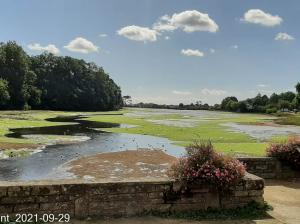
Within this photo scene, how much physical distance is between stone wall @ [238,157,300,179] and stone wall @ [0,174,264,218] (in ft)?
12.2

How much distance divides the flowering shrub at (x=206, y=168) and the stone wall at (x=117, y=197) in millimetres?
223

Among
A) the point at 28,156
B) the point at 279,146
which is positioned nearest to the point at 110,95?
the point at 28,156

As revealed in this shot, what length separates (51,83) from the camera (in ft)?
389

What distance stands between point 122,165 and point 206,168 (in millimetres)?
13009

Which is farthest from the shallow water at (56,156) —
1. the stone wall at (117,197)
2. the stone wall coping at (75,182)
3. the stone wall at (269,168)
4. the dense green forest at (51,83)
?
the dense green forest at (51,83)

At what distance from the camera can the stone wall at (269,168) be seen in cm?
1293

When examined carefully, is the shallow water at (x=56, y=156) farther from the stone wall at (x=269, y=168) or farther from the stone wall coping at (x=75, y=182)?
the stone wall coping at (x=75, y=182)

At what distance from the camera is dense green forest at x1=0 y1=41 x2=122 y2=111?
9319cm

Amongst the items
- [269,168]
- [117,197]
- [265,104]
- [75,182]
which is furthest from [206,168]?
[265,104]

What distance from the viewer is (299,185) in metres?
12.2

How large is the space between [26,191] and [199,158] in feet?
12.3

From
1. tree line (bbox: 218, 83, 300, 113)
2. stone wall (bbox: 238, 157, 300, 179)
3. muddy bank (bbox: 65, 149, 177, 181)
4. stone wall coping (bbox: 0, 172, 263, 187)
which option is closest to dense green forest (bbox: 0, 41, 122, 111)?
tree line (bbox: 218, 83, 300, 113)

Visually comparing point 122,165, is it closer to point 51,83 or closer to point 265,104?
point 51,83

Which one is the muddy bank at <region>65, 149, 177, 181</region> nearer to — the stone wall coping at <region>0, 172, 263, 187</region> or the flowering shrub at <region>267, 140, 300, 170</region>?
the flowering shrub at <region>267, 140, 300, 170</region>
